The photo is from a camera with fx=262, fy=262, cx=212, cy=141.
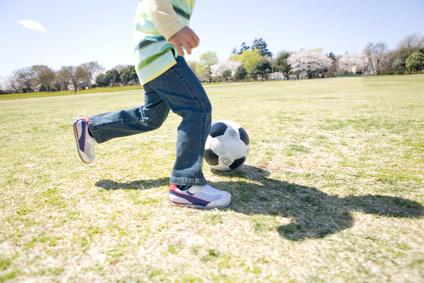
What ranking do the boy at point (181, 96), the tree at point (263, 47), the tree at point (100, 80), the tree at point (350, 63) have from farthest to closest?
the tree at point (263, 47)
the tree at point (350, 63)
the tree at point (100, 80)
the boy at point (181, 96)

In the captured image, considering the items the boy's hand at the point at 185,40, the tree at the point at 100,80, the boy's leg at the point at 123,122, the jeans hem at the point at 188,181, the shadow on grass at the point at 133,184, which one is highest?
the tree at the point at 100,80

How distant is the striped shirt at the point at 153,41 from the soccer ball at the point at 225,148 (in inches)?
38.1

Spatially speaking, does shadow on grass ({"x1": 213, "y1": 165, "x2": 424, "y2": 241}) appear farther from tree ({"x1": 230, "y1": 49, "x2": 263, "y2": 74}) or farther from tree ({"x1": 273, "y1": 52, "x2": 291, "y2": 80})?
tree ({"x1": 230, "y1": 49, "x2": 263, "y2": 74})

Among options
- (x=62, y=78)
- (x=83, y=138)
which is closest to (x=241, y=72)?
(x=62, y=78)

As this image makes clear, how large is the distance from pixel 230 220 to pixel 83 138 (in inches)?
63.2

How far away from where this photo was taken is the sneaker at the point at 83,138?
7.95ft

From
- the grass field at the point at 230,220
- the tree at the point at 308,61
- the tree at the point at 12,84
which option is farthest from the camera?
the tree at the point at 308,61

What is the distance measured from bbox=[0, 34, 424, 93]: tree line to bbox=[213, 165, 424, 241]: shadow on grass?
54.0m

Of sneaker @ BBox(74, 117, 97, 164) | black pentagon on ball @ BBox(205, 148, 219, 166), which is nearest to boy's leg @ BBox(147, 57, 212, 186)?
black pentagon on ball @ BBox(205, 148, 219, 166)

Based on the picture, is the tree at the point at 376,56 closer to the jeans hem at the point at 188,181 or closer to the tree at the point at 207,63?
the tree at the point at 207,63

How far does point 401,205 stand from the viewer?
1.84 m

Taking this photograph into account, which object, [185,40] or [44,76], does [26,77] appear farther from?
[185,40]

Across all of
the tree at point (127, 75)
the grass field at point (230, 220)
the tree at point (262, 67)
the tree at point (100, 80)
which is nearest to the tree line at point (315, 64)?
the tree at point (262, 67)

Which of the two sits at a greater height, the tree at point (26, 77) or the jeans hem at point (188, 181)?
the tree at point (26, 77)
